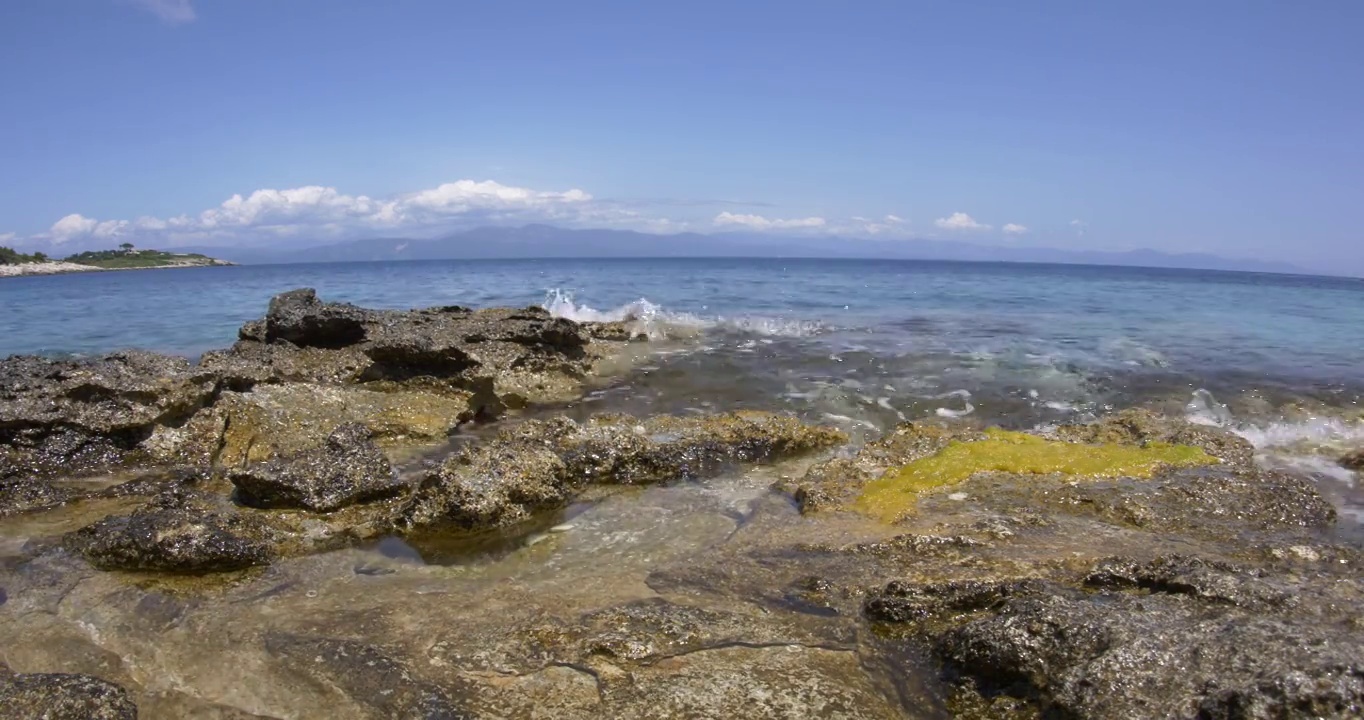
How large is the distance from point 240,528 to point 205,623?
1.41m

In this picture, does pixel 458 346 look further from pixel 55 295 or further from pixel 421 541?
pixel 55 295

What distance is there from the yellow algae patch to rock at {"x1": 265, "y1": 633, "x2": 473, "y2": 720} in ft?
13.8

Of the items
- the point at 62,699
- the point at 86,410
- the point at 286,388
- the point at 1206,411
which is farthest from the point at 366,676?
the point at 1206,411

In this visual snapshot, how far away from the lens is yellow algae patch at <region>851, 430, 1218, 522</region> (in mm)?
7621

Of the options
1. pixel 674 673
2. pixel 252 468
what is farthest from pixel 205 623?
pixel 674 673

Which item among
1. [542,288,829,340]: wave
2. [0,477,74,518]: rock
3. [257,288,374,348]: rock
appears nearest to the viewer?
[0,477,74,518]: rock

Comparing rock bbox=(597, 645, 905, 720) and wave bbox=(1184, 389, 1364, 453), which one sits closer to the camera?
rock bbox=(597, 645, 905, 720)

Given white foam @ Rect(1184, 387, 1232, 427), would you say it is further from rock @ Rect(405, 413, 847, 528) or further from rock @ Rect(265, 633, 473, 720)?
rock @ Rect(265, 633, 473, 720)

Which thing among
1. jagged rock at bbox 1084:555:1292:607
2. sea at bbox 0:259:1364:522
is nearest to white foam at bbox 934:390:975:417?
sea at bbox 0:259:1364:522

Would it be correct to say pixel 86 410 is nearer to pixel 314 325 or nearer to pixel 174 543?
pixel 314 325

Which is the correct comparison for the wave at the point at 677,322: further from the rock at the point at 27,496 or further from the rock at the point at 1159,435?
the rock at the point at 27,496

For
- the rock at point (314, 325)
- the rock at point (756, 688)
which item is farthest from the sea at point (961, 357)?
the rock at point (756, 688)

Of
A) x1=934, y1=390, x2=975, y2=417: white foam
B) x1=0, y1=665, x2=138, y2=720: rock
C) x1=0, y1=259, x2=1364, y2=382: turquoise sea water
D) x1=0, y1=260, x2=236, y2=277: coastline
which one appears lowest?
x1=0, y1=665, x2=138, y2=720: rock

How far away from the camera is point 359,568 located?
6.20m
